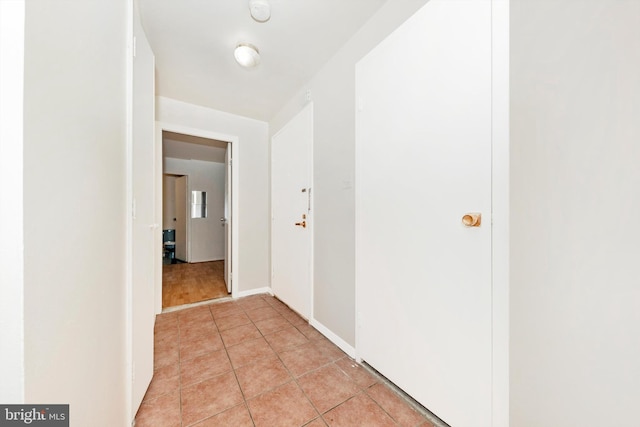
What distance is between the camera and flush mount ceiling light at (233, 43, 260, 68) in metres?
1.74

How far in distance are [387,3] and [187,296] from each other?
3.59 meters

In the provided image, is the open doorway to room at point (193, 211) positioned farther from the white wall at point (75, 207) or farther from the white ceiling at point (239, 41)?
the white wall at point (75, 207)

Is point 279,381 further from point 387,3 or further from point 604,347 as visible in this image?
point 387,3

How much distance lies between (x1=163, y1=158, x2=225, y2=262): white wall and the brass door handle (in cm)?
548

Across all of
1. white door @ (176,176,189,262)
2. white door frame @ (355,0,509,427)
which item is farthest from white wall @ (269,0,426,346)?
white door @ (176,176,189,262)

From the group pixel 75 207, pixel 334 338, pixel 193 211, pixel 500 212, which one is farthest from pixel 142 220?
pixel 193 211

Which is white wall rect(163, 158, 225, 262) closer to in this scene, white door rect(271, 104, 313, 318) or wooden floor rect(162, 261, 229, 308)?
wooden floor rect(162, 261, 229, 308)

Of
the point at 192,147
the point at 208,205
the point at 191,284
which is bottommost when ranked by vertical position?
the point at 191,284

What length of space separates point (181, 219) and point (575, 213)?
250 inches

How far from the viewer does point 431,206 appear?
114 centimetres

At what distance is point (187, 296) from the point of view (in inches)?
115

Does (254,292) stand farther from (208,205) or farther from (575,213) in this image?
(208,205)

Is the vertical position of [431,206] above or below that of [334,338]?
above

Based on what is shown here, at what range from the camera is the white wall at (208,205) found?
5.08 meters
